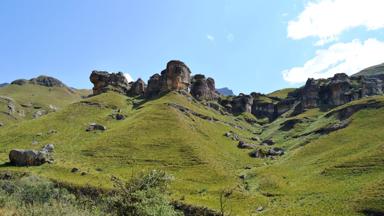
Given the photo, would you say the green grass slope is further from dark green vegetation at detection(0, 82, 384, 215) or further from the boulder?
the boulder

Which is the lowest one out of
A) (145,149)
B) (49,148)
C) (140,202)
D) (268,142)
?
(140,202)

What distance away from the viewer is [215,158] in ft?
439

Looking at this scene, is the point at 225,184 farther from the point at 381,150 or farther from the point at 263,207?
the point at 381,150

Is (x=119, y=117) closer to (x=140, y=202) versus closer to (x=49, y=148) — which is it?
(x=49, y=148)

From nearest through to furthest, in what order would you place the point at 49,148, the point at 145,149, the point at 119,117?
the point at 49,148 → the point at 145,149 → the point at 119,117

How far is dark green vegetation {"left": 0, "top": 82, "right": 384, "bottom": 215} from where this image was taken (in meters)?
92.2

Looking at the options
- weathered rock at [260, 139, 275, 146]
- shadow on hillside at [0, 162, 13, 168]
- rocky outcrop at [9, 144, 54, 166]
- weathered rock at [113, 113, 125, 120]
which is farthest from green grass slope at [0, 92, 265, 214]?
weathered rock at [260, 139, 275, 146]

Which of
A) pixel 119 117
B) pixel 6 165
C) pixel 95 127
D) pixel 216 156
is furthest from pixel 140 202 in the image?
pixel 119 117

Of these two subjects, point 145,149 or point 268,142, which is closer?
point 145,149

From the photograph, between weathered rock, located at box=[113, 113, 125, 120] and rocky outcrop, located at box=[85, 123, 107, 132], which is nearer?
rocky outcrop, located at box=[85, 123, 107, 132]

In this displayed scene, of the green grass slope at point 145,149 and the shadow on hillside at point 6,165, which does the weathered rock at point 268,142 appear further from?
the shadow on hillside at point 6,165

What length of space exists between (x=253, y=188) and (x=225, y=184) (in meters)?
7.11

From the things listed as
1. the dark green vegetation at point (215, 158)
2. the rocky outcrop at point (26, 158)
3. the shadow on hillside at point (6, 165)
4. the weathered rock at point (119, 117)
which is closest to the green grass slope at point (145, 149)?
the dark green vegetation at point (215, 158)

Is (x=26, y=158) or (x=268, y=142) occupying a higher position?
(x=268, y=142)
